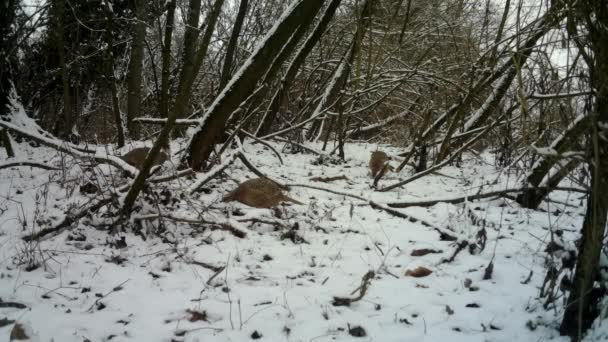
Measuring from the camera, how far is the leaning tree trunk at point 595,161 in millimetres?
1463

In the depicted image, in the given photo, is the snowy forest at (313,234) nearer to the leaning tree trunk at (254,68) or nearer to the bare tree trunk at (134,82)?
the leaning tree trunk at (254,68)

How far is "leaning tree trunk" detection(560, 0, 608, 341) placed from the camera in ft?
4.80

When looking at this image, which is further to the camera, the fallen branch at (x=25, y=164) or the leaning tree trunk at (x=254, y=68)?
the leaning tree trunk at (x=254, y=68)

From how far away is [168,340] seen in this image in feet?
5.87

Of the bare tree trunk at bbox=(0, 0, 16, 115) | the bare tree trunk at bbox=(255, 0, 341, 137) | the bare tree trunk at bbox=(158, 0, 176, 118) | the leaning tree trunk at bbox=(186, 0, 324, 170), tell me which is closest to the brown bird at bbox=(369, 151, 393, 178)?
the bare tree trunk at bbox=(255, 0, 341, 137)

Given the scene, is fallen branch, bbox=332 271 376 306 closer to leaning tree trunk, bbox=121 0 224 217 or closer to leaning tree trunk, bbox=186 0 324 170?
leaning tree trunk, bbox=121 0 224 217

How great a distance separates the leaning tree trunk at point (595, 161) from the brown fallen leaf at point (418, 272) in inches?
33.2

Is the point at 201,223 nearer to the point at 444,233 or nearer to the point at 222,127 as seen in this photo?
the point at 222,127

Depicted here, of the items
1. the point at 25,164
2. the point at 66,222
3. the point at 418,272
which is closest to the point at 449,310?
the point at 418,272

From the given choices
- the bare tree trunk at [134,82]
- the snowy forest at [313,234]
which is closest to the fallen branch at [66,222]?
the snowy forest at [313,234]

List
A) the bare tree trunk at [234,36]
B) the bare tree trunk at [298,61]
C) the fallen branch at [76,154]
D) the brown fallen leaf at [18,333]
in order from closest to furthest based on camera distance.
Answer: the brown fallen leaf at [18,333] → the fallen branch at [76,154] → the bare tree trunk at [298,61] → the bare tree trunk at [234,36]

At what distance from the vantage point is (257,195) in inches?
143

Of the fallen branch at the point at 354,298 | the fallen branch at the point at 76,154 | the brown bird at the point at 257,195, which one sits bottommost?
the fallen branch at the point at 354,298

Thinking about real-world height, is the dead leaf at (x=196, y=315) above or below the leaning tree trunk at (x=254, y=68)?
below
